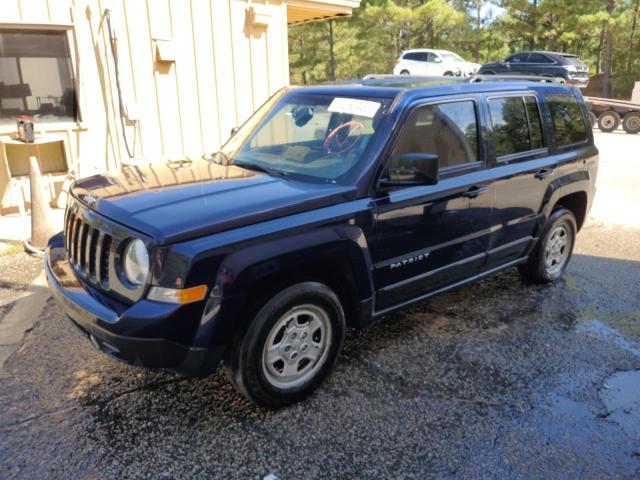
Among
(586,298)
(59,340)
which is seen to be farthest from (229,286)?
(586,298)

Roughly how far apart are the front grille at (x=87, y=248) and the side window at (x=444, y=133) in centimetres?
174

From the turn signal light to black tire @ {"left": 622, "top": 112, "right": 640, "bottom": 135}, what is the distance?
20.2m

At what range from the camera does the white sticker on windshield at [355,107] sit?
11.4 ft

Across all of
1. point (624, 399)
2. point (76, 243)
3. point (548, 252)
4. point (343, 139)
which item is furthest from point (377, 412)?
Result: point (548, 252)

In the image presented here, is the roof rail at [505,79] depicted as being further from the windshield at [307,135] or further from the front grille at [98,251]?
the front grille at [98,251]

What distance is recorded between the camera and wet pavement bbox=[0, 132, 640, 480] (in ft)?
8.76

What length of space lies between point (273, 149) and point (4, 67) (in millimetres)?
4705

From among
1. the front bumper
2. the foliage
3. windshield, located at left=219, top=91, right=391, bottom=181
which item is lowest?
the front bumper

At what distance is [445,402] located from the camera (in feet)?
10.5

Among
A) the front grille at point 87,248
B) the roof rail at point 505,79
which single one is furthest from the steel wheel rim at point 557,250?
the front grille at point 87,248

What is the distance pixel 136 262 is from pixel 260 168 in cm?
119

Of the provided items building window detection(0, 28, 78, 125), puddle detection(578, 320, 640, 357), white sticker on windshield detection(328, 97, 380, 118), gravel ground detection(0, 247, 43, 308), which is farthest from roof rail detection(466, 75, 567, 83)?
building window detection(0, 28, 78, 125)

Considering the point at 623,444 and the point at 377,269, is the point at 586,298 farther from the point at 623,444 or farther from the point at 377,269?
the point at 377,269

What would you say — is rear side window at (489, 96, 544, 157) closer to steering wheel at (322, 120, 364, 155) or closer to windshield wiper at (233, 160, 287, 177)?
steering wheel at (322, 120, 364, 155)
